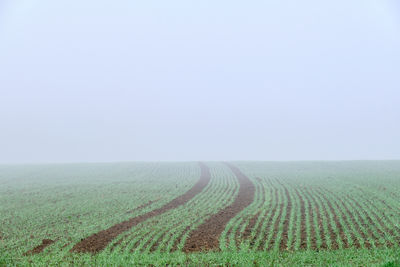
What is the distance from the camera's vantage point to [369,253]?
14.7 meters

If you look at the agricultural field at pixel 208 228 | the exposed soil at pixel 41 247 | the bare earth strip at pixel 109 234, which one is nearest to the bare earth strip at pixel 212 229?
the agricultural field at pixel 208 228

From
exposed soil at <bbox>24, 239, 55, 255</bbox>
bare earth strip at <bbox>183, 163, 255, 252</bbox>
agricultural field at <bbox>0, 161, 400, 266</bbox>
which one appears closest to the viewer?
agricultural field at <bbox>0, 161, 400, 266</bbox>

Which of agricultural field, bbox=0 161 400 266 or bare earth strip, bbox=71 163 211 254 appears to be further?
bare earth strip, bbox=71 163 211 254

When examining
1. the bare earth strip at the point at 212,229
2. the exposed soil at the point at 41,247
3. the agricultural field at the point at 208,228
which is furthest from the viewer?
the bare earth strip at the point at 212,229

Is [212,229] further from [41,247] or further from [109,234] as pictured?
[41,247]

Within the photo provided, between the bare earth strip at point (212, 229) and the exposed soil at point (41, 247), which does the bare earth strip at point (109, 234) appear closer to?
the exposed soil at point (41, 247)

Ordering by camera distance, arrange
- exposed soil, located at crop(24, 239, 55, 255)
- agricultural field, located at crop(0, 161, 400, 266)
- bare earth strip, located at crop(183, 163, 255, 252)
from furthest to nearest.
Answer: bare earth strip, located at crop(183, 163, 255, 252), exposed soil, located at crop(24, 239, 55, 255), agricultural field, located at crop(0, 161, 400, 266)

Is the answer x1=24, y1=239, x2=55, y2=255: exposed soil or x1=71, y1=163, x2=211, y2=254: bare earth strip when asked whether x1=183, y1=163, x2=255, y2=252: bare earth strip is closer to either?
x1=71, y1=163, x2=211, y2=254: bare earth strip

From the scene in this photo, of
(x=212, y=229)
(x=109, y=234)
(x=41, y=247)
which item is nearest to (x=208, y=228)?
(x=212, y=229)

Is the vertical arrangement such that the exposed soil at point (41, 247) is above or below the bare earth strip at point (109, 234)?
below

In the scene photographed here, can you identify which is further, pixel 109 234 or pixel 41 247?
pixel 109 234

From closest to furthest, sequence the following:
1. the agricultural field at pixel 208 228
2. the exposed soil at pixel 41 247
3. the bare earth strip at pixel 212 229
Result: the agricultural field at pixel 208 228 < the exposed soil at pixel 41 247 < the bare earth strip at pixel 212 229

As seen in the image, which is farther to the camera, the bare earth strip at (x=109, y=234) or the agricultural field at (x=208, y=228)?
the bare earth strip at (x=109, y=234)

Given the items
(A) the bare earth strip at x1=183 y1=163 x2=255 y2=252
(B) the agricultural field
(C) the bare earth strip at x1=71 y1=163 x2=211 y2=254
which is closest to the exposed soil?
(B) the agricultural field
